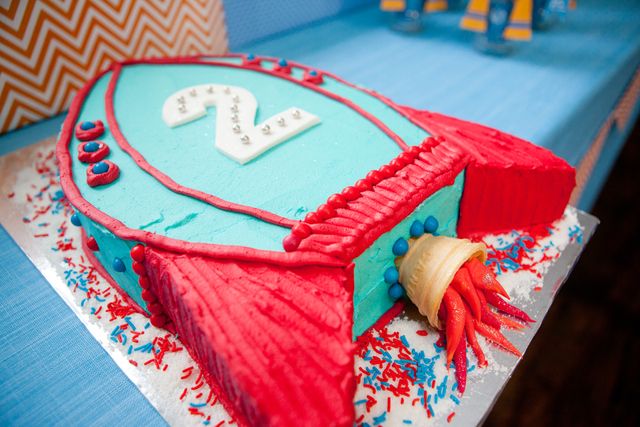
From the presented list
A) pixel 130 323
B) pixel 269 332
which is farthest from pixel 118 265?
pixel 269 332

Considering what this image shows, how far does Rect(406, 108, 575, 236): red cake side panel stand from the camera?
1.49 metres

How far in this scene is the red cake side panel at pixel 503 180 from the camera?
1.49 meters

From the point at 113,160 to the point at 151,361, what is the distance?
→ 0.65m

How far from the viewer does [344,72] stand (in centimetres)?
261

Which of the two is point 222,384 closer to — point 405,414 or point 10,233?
point 405,414

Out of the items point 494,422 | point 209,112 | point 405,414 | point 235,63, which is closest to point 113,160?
point 209,112

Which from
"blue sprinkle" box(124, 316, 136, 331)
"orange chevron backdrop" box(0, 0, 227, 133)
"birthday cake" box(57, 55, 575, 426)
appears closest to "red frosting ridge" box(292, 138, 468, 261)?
"birthday cake" box(57, 55, 575, 426)

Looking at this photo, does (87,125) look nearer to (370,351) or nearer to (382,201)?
(382,201)

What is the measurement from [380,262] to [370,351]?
268 millimetres

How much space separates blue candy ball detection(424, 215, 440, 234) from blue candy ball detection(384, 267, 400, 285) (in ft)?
0.54

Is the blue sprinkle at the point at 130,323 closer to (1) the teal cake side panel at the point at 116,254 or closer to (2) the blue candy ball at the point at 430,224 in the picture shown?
(1) the teal cake side panel at the point at 116,254

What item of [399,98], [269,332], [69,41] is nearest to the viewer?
[269,332]

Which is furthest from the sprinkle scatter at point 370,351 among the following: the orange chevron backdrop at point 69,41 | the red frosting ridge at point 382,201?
the orange chevron backdrop at point 69,41

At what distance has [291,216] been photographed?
1238 mm
